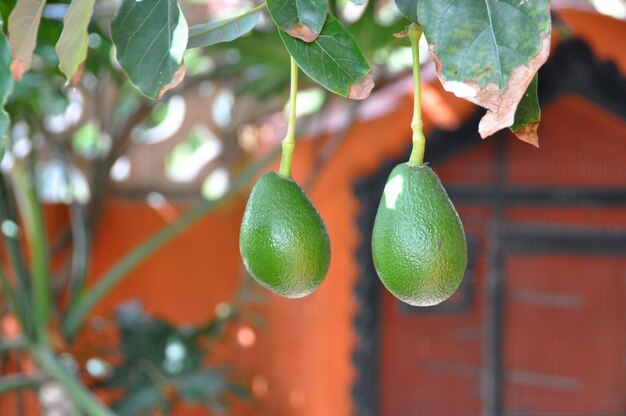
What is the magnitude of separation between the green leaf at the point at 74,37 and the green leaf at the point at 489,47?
9.9 inches

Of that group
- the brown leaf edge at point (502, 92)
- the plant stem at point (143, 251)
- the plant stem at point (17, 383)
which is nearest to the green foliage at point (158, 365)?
the plant stem at point (143, 251)

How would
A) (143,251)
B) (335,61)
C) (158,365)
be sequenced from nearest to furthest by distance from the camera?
(335,61), (143,251), (158,365)

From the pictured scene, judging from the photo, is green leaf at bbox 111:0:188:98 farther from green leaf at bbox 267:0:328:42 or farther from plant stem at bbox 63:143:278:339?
plant stem at bbox 63:143:278:339

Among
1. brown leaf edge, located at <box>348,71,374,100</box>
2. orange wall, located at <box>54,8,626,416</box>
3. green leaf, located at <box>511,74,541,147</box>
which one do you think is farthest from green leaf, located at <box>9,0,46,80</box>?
orange wall, located at <box>54,8,626,416</box>

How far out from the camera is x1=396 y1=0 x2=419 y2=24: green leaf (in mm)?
570

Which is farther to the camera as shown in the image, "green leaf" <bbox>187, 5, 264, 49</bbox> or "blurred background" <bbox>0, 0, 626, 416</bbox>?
"blurred background" <bbox>0, 0, 626, 416</bbox>

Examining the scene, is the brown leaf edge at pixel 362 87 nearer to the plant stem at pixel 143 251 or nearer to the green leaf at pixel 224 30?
the green leaf at pixel 224 30

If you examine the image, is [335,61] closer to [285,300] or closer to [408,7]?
[408,7]

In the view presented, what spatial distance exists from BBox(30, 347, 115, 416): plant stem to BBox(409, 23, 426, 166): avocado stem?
107 cm

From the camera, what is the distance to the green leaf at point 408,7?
0.57 meters

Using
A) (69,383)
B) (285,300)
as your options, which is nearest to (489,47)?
(69,383)

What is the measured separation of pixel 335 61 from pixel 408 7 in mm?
71

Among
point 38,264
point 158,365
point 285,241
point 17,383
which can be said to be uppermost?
point 285,241

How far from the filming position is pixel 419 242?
2.07 feet
